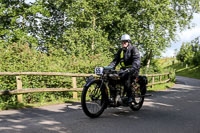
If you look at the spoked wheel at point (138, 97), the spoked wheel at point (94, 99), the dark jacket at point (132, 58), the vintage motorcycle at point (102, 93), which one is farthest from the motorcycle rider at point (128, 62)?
the spoked wheel at point (94, 99)

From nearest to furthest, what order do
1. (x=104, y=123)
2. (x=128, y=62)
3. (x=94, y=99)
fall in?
(x=104, y=123)
(x=94, y=99)
(x=128, y=62)

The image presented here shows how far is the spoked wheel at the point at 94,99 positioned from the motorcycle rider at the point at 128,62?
0.71 metres

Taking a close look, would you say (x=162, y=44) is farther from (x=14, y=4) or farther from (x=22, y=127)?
(x=22, y=127)

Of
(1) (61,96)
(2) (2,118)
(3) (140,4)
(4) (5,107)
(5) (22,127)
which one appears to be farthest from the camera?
(3) (140,4)

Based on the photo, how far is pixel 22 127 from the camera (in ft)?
14.5

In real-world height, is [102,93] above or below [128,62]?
below

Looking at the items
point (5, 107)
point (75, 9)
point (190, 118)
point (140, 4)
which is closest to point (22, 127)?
point (5, 107)

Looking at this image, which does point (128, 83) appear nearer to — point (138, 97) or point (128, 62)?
point (128, 62)

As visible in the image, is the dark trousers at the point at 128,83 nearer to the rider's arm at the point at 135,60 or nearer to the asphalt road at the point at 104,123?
the rider's arm at the point at 135,60

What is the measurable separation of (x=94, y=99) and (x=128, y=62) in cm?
157

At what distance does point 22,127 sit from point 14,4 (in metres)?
23.7

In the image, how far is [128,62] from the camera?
631 cm

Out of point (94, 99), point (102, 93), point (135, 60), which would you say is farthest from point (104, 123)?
point (135, 60)

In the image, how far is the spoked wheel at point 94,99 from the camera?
17.2 feet
